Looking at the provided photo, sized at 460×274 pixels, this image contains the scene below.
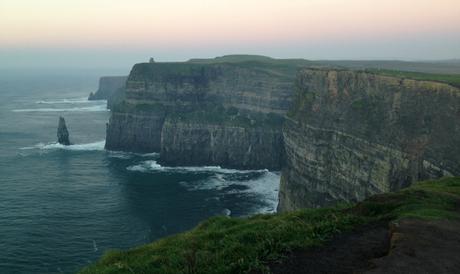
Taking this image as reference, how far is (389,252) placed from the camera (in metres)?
17.9

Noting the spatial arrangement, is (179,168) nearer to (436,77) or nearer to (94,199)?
(94,199)

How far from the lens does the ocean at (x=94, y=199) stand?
2324 inches

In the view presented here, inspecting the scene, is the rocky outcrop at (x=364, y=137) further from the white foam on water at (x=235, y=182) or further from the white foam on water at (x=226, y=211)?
the white foam on water at (x=226, y=211)

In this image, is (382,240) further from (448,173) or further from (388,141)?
(388,141)

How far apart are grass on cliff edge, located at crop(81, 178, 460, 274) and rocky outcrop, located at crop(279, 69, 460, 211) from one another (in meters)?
25.2

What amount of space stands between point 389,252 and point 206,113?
355ft

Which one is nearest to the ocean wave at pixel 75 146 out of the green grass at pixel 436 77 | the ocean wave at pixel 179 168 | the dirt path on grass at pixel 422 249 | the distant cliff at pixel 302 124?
the distant cliff at pixel 302 124

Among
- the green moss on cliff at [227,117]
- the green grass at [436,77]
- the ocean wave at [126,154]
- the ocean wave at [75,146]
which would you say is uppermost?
the green grass at [436,77]

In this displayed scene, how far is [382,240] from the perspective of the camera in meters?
19.9

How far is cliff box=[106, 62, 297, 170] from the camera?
372ft

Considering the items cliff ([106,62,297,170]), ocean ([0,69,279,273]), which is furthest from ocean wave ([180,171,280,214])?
cliff ([106,62,297,170])

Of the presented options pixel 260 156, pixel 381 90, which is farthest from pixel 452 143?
pixel 260 156

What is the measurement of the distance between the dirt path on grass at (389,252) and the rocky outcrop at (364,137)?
97.3 feet

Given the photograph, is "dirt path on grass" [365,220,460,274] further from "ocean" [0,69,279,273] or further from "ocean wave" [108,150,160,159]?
"ocean wave" [108,150,160,159]
